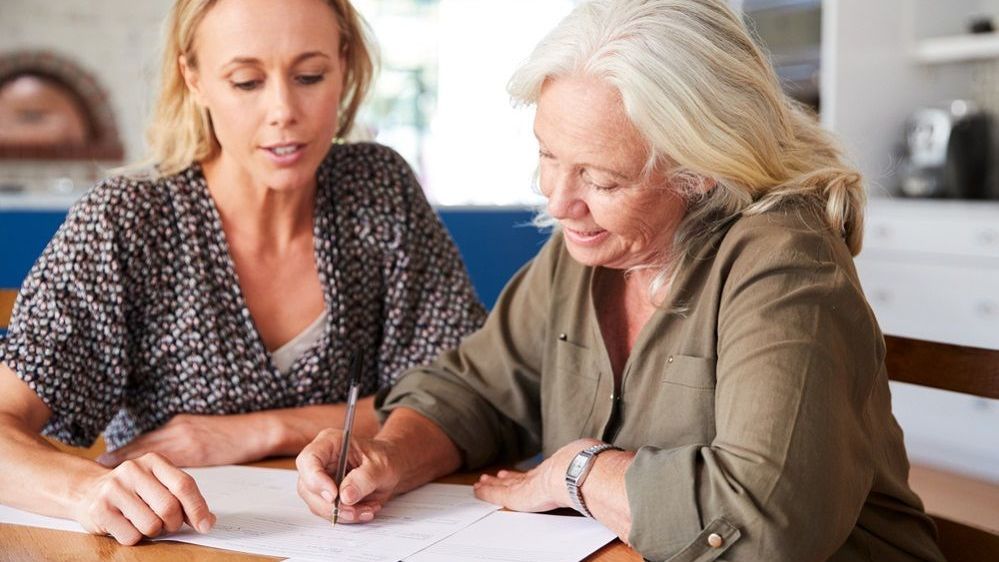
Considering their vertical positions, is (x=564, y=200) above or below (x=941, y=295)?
above

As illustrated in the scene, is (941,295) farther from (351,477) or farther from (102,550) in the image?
(102,550)

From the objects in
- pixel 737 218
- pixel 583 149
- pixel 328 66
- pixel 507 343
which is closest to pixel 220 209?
pixel 328 66

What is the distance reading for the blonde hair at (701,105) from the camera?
1264mm

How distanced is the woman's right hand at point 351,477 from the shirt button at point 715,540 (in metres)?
0.40

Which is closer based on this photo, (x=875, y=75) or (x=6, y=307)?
(x=6, y=307)

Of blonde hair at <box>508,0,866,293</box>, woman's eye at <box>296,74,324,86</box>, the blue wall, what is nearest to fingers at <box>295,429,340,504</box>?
blonde hair at <box>508,0,866,293</box>

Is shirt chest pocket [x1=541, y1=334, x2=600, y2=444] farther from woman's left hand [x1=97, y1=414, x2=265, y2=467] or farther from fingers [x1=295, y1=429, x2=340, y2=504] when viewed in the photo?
woman's left hand [x1=97, y1=414, x2=265, y2=467]

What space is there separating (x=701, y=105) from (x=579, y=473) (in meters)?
0.43

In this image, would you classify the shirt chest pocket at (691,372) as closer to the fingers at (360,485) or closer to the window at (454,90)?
the fingers at (360,485)

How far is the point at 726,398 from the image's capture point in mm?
1162

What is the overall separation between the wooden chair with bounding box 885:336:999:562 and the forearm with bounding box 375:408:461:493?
0.60m

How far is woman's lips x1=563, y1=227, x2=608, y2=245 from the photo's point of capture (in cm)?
138

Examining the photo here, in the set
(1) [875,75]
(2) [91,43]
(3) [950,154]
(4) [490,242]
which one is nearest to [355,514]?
(4) [490,242]

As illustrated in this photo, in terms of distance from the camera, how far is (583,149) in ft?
4.26
